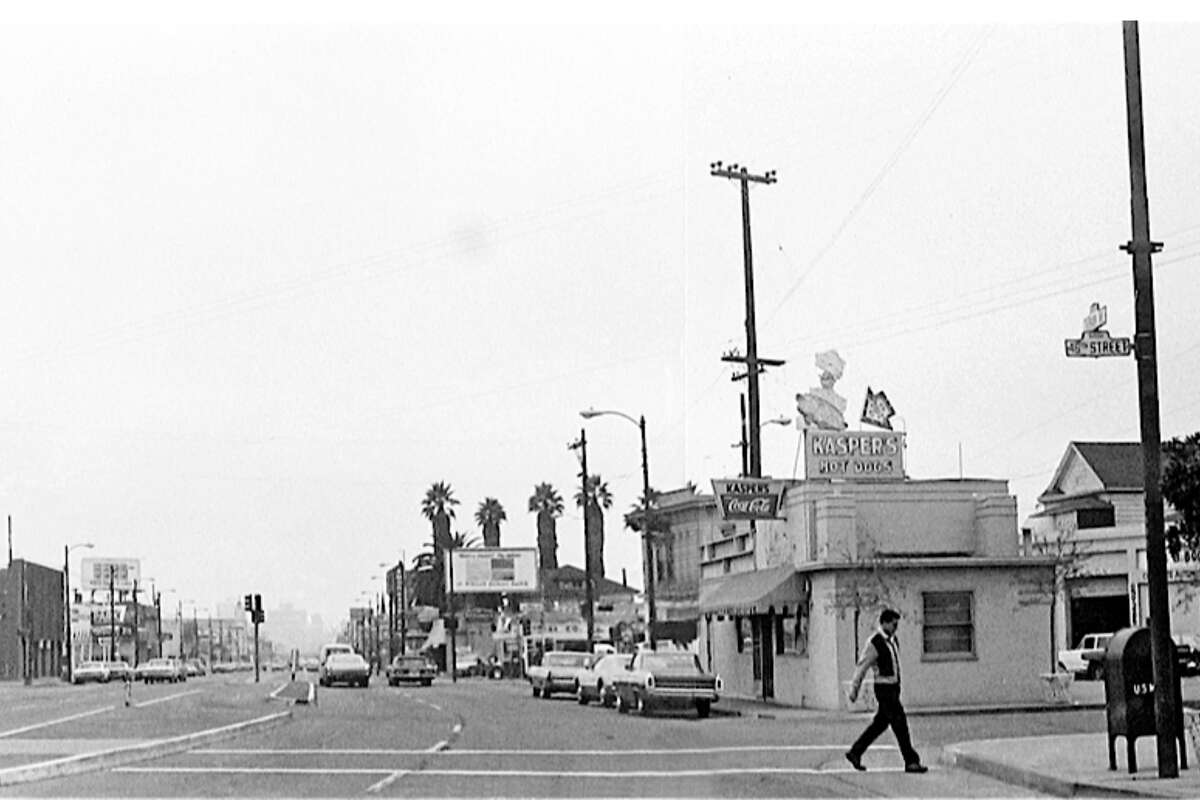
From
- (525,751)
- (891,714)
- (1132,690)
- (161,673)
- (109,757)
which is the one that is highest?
(1132,690)

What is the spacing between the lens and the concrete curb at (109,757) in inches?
769

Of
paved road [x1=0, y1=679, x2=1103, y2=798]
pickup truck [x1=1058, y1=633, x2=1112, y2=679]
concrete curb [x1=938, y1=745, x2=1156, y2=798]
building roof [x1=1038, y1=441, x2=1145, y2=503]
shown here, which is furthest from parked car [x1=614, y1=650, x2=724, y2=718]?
building roof [x1=1038, y1=441, x2=1145, y2=503]

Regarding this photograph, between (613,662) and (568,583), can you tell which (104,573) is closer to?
(568,583)

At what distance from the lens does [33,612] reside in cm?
11044

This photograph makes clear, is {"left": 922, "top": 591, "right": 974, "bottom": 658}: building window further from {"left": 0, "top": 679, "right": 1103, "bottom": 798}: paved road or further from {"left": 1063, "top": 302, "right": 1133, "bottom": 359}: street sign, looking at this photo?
{"left": 1063, "top": 302, "right": 1133, "bottom": 359}: street sign

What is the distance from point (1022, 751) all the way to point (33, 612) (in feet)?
322

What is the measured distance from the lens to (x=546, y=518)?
12188 cm

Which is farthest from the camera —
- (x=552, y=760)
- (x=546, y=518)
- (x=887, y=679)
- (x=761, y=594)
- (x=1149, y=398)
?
(x=546, y=518)

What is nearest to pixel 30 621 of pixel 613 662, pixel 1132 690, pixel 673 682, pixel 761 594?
pixel 613 662

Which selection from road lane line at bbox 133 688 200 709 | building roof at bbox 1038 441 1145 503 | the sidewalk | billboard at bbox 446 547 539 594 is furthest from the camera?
billboard at bbox 446 547 539 594

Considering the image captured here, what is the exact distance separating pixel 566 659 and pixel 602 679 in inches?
320

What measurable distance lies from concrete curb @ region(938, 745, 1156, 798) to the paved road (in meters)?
0.22

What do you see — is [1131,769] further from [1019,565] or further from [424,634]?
[424,634]

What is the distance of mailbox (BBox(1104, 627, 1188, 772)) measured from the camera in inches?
689
